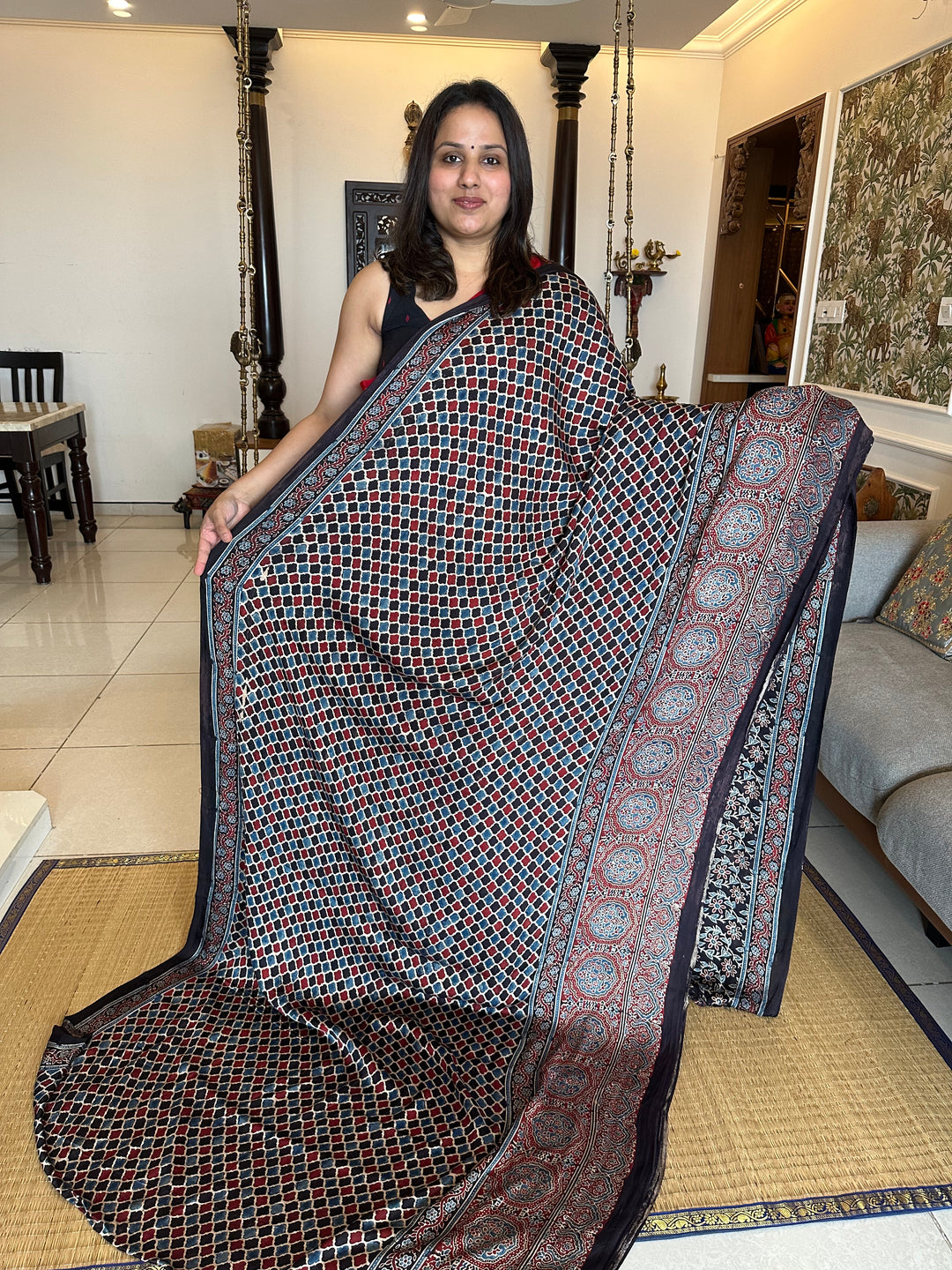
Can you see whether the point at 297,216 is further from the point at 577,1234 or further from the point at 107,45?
the point at 577,1234

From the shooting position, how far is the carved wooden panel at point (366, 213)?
16.6ft

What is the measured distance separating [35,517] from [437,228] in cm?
295

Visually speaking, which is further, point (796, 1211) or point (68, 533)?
point (68, 533)

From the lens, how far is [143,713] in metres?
2.82

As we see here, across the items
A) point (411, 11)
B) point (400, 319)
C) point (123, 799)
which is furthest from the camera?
point (411, 11)

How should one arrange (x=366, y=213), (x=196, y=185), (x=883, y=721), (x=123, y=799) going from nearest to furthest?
(x=883, y=721) < (x=123, y=799) < (x=196, y=185) < (x=366, y=213)

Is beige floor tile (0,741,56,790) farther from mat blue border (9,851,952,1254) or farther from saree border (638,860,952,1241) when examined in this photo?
saree border (638,860,952,1241)

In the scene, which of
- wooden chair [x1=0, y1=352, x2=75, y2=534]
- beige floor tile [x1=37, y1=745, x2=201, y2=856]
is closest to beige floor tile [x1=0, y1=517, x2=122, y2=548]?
wooden chair [x1=0, y1=352, x2=75, y2=534]

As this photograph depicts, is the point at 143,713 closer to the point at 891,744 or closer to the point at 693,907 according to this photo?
the point at 693,907

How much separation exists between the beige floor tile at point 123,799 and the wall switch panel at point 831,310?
3.07m

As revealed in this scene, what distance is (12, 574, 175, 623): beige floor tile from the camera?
3.66 metres

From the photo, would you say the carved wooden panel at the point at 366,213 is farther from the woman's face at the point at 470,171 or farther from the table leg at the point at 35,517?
the woman's face at the point at 470,171

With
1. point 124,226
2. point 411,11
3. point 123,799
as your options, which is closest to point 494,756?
point 123,799

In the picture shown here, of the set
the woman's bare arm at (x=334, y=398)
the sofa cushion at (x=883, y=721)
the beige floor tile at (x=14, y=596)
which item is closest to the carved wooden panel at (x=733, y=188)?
the sofa cushion at (x=883, y=721)
